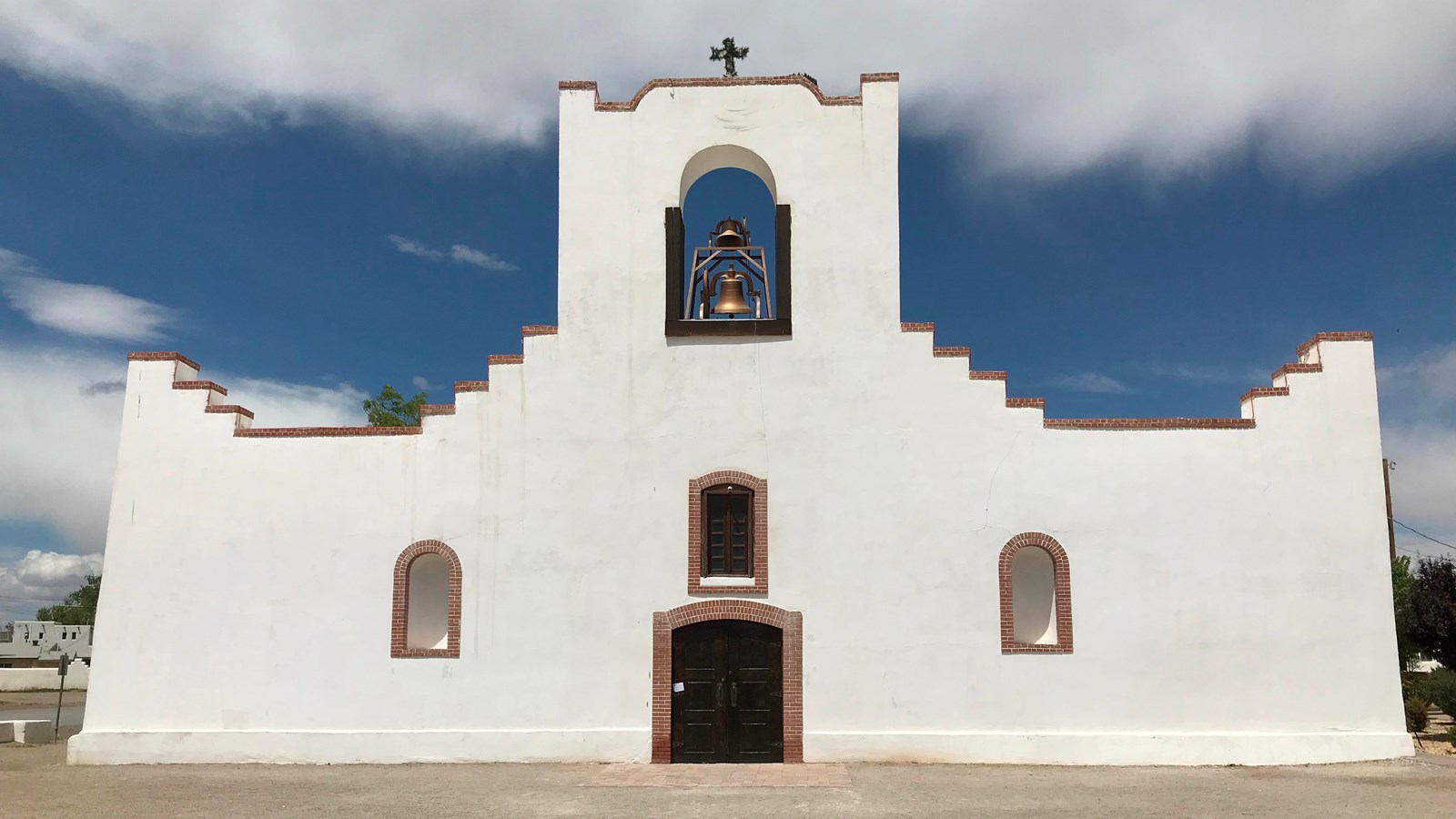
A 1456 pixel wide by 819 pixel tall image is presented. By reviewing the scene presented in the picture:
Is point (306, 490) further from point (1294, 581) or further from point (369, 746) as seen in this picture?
point (1294, 581)

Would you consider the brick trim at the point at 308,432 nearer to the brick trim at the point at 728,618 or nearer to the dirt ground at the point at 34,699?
the brick trim at the point at 728,618

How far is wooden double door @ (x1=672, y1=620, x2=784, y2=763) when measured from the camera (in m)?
15.4

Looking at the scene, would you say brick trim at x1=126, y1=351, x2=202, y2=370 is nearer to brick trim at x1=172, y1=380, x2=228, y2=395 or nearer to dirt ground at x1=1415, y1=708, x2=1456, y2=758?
brick trim at x1=172, y1=380, x2=228, y2=395

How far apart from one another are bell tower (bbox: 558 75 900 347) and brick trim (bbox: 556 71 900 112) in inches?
0.8

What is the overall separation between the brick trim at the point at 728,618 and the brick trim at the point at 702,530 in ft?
0.66

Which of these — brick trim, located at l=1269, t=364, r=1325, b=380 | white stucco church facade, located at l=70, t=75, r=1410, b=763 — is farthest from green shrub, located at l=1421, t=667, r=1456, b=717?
brick trim, located at l=1269, t=364, r=1325, b=380

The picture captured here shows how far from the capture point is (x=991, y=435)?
52.5 ft

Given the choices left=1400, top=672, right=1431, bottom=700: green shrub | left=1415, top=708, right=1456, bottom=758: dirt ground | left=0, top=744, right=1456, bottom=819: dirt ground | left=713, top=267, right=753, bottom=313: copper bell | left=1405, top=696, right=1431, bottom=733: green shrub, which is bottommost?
left=0, top=744, right=1456, bottom=819: dirt ground

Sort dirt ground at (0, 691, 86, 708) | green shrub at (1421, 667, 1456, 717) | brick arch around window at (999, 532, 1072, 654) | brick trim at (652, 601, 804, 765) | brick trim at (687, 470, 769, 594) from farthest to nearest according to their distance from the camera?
1. dirt ground at (0, 691, 86, 708)
2. green shrub at (1421, 667, 1456, 717)
3. brick trim at (687, 470, 769, 594)
4. brick arch around window at (999, 532, 1072, 654)
5. brick trim at (652, 601, 804, 765)

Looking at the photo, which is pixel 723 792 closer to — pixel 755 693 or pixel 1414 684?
pixel 755 693

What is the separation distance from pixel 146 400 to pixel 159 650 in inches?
151

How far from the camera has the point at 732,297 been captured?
16.8 meters

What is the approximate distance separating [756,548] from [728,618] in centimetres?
109

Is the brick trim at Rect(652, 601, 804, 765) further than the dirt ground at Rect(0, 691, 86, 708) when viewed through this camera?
No
